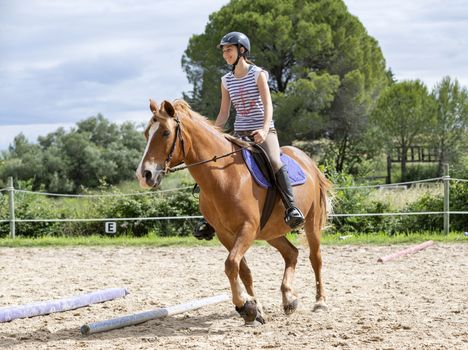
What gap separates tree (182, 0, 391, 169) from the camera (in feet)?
143

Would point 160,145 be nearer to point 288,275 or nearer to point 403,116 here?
point 288,275

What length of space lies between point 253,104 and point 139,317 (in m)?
2.23

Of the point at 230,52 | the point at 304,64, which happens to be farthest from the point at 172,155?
the point at 304,64

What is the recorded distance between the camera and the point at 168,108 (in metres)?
5.54

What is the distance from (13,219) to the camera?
14.9 metres

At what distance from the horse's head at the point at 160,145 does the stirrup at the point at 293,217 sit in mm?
1246

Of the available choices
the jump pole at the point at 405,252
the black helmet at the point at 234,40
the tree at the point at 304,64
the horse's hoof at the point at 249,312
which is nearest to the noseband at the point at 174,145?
the black helmet at the point at 234,40

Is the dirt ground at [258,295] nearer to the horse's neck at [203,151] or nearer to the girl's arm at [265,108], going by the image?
the horse's neck at [203,151]

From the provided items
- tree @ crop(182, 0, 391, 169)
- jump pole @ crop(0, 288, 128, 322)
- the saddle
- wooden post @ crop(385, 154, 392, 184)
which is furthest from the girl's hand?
wooden post @ crop(385, 154, 392, 184)

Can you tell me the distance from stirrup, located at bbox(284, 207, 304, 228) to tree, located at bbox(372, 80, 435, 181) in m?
39.4

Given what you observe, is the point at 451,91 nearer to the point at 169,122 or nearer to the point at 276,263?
the point at 276,263

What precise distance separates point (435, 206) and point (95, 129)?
2837 cm

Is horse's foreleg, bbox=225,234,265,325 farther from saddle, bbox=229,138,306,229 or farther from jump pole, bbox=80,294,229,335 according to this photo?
jump pole, bbox=80,294,229,335

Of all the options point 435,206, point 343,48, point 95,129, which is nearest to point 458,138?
point 343,48
